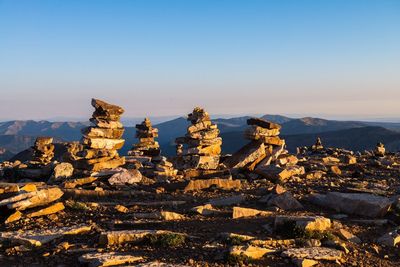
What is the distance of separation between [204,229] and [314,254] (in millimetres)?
3370

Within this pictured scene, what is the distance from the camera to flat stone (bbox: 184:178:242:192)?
20.2 meters

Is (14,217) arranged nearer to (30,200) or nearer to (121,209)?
(30,200)

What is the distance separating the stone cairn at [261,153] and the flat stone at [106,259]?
1476cm

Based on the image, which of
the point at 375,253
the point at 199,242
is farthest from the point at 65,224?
the point at 375,253

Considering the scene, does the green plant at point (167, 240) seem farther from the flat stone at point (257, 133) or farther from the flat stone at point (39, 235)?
the flat stone at point (257, 133)

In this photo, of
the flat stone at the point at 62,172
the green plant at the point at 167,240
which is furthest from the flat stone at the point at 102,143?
the green plant at the point at 167,240

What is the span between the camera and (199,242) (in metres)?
11.8

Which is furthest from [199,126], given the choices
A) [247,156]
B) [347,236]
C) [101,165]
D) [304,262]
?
[304,262]

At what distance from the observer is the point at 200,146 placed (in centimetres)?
3064

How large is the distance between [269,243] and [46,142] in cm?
3179

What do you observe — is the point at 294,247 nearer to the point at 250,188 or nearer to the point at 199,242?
the point at 199,242

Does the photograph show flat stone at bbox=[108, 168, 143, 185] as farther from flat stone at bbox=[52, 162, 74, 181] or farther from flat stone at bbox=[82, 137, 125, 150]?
flat stone at bbox=[82, 137, 125, 150]

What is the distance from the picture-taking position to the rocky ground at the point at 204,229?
35.1 ft

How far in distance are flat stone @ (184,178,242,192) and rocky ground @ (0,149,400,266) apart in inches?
3.0
